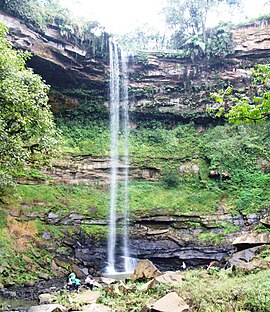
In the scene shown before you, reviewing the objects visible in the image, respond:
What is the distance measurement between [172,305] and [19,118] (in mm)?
6976

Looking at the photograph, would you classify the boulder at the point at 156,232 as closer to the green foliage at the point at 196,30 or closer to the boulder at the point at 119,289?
the boulder at the point at 119,289

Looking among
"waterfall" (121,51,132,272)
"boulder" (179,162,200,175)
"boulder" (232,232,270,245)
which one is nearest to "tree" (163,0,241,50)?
"waterfall" (121,51,132,272)

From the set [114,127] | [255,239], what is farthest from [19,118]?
[114,127]

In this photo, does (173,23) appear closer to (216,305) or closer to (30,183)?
(30,183)

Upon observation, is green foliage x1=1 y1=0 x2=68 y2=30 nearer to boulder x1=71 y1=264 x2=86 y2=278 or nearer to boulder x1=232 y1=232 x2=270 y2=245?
boulder x1=71 y1=264 x2=86 y2=278

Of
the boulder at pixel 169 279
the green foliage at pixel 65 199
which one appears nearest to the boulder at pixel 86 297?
the boulder at pixel 169 279

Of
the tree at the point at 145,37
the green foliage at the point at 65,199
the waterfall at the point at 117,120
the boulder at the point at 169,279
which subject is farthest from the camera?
the tree at the point at 145,37

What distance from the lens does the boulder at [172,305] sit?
516 cm

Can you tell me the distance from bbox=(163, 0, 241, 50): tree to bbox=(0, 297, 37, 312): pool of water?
22661 mm

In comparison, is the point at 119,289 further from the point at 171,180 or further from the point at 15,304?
the point at 171,180

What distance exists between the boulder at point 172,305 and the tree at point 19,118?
6133mm

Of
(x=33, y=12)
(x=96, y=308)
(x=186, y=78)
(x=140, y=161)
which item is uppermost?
(x=33, y=12)

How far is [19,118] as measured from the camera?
966cm

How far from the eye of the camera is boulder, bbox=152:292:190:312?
5.16m
